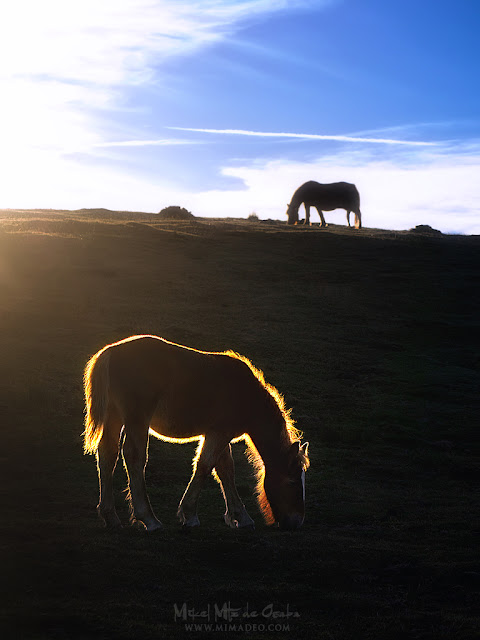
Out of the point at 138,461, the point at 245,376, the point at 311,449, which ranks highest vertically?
the point at 245,376

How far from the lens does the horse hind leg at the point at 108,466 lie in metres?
9.59

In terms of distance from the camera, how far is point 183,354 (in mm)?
9914

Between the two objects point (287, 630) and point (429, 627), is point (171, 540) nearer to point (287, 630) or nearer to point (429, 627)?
point (287, 630)

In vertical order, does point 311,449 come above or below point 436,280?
below

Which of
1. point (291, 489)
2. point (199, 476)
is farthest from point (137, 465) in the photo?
point (291, 489)

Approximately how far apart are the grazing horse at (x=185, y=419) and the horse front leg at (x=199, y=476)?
0.01 metres

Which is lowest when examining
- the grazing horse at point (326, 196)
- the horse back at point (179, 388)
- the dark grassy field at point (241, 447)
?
the dark grassy field at point (241, 447)

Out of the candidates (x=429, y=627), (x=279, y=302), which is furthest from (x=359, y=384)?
(x=429, y=627)

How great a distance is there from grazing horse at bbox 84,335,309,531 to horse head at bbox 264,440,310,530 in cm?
1

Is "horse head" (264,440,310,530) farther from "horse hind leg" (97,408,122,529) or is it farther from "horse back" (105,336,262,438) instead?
"horse hind leg" (97,408,122,529)

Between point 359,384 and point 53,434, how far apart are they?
31.0 ft

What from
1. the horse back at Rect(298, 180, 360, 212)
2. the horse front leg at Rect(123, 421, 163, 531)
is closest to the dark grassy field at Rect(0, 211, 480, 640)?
the horse front leg at Rect(123, 421, 163, 531)

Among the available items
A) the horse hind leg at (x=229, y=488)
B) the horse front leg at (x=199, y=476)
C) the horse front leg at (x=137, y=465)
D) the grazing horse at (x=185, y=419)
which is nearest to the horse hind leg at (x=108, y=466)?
the grazing horse at (x=185, y=419)

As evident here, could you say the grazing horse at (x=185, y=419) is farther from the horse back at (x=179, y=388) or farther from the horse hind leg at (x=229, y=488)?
the horse hind leg at (x=229, y=488)
